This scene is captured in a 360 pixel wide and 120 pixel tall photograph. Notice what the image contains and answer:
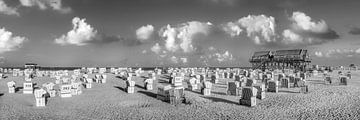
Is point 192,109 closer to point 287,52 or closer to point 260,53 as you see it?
point 287,52

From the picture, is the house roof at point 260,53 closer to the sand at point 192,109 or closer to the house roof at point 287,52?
the house roof at point 287,52

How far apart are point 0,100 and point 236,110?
16671mm

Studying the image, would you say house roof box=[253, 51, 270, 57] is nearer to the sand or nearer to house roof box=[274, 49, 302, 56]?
house roof box=[274, 49, 302, 56]

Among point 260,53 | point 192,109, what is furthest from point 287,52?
point 192,109

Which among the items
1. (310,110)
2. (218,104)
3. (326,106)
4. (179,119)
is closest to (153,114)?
(179,119)

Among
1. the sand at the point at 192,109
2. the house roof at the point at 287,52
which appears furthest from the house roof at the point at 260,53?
the sand at the point at 192,109

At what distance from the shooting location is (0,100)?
19.1m

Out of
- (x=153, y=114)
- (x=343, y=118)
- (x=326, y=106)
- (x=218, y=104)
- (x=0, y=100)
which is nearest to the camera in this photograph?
(x=343, y=118)

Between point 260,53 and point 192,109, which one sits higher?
point 260,53

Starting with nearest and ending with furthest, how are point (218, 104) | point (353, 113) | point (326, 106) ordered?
1. point (353, 113)
2. point (326, 106)
3. point (218, 104)

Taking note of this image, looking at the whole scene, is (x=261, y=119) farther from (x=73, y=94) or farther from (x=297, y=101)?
(x=73, y=94)

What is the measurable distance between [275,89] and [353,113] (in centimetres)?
811

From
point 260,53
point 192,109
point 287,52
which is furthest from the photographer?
point 260,53

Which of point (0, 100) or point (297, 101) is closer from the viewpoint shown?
point (297, 101)
